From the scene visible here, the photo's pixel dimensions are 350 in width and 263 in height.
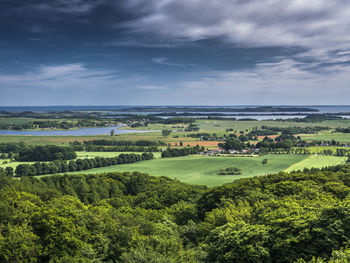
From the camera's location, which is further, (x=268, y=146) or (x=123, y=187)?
(x=268, y=146)

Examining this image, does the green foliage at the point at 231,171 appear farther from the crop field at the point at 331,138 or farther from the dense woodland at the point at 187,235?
the crop field at the point at 331,138

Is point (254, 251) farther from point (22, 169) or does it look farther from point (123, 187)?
point (22, 169)

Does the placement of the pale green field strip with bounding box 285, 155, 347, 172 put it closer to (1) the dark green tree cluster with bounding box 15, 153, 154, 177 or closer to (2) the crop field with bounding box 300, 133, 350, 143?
(2) the crop field with bounding box 300, 133, 350, 143

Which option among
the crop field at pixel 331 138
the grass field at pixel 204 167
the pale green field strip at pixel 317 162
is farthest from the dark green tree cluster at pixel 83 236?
the crop field at pixel 331 138

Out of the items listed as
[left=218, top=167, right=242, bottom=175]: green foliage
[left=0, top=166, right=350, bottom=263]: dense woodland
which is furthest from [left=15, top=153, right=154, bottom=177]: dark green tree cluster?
[left=0, top=166, right=350, bottom=263]: dense woodland

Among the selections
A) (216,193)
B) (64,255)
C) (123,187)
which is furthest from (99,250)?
(123,187)
